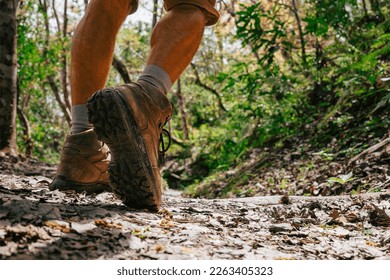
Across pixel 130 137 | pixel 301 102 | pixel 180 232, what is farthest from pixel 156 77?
pixel 301 102

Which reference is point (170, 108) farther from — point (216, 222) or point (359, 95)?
point (359, 95)

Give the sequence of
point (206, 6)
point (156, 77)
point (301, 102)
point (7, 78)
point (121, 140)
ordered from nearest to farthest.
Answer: point (121, 140), point (156, 77), point (206, 6), point (7, 78), point (301, 102)

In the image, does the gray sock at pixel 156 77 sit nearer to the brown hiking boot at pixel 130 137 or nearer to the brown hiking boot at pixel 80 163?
the brown hiking boot at pixel 130 137

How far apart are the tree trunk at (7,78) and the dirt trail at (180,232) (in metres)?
3.24

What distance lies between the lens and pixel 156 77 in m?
1.92

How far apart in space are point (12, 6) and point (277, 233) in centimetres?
482

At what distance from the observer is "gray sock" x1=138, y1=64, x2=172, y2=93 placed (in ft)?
6.26

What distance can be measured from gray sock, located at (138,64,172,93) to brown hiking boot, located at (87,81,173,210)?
0.08 m

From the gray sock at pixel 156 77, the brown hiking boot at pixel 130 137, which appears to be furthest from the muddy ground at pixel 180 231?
the gray sock at pixel 156 77

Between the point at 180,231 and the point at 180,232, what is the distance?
0.02 meters

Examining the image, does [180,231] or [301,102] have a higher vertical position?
[301,102]

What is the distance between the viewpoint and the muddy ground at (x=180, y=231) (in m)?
1.17

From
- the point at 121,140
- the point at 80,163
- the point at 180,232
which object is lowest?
the point at 180,232

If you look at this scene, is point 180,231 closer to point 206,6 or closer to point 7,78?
point 206,6
